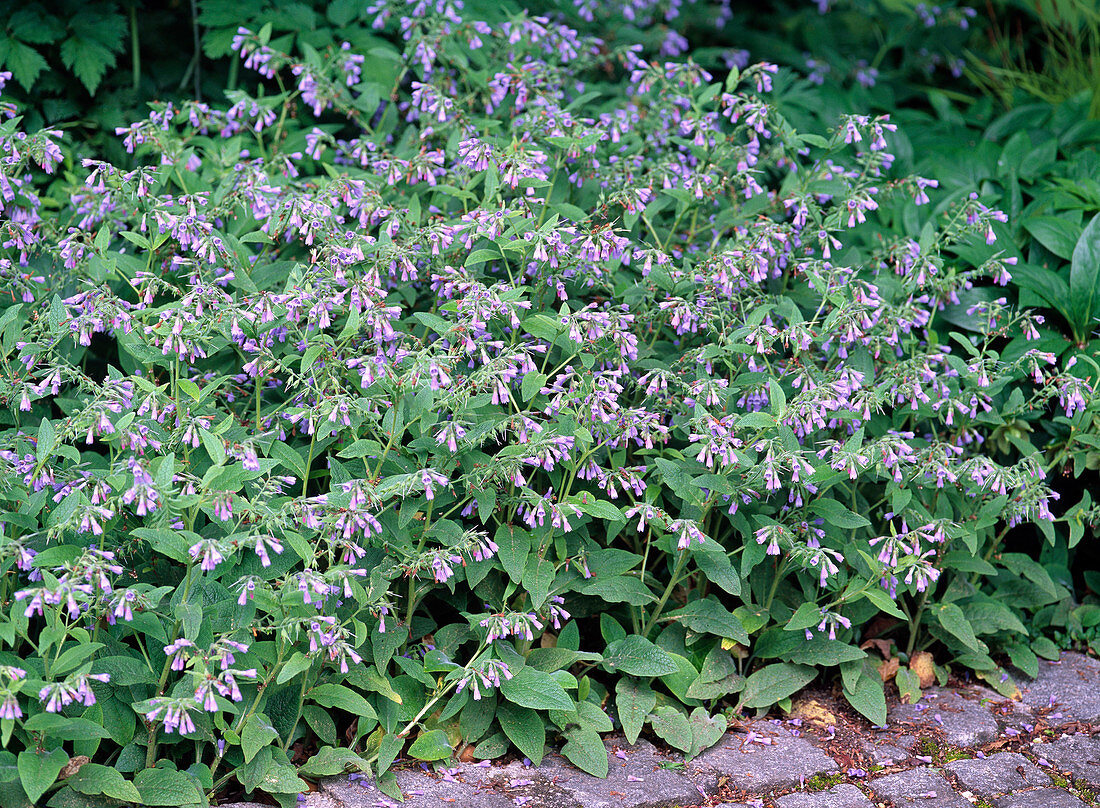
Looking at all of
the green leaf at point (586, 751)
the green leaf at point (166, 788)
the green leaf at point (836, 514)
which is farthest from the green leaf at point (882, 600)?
the green leaf at point (166, 788)

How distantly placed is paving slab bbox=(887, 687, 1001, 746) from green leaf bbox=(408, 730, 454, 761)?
1.56m

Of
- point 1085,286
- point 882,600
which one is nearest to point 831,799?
point 882,600

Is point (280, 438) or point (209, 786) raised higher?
point (280, 438)

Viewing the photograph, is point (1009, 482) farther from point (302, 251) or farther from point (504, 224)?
point (302, 251)

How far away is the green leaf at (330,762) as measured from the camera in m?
3.00

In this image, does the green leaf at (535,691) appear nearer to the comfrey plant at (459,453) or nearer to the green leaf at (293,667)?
the comfrey plant at (459,453)

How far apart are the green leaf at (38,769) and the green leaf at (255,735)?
45 centimetres

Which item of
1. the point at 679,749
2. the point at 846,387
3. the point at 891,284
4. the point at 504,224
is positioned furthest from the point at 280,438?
the point at 891,284

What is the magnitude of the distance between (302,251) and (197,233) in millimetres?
628

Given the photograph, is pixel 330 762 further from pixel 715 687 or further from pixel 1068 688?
pixel 1068 688

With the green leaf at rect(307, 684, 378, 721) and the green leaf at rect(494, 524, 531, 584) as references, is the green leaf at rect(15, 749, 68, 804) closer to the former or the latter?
the green leaf at rect(307, 684, 378, 721)

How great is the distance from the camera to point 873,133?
12.8 ft

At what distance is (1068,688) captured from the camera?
3.80m

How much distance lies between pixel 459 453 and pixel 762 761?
138 centimetres
